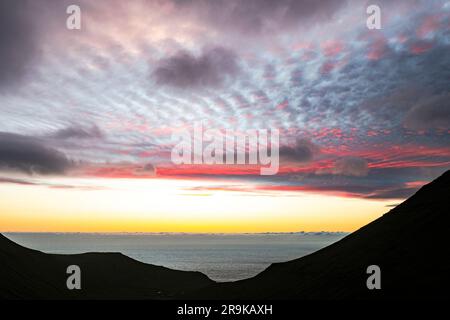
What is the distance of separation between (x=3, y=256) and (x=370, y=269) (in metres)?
109

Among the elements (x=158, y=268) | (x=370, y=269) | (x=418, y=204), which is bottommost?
(x=158, y=268)

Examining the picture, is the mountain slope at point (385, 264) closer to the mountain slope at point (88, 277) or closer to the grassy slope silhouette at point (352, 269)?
the grassy slope silhouette at point (352, 269)

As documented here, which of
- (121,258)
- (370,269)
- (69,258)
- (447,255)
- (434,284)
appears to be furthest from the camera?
(121,258)

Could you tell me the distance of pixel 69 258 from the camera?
168 meters

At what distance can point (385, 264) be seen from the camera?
3233 inches

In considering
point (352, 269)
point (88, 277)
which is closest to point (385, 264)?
point (352, 269)

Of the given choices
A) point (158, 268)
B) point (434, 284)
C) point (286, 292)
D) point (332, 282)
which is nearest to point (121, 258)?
point (158, 268)

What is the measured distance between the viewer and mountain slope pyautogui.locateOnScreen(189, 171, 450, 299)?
226 ft

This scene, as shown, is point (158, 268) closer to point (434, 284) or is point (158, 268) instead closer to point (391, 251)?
point (391, 251)

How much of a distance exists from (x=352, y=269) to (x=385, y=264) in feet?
31.3

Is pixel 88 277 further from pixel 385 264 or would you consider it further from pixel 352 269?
pixel 385 264

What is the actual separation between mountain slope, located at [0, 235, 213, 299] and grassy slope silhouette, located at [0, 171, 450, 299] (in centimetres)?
53

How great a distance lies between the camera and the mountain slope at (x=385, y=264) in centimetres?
6900
